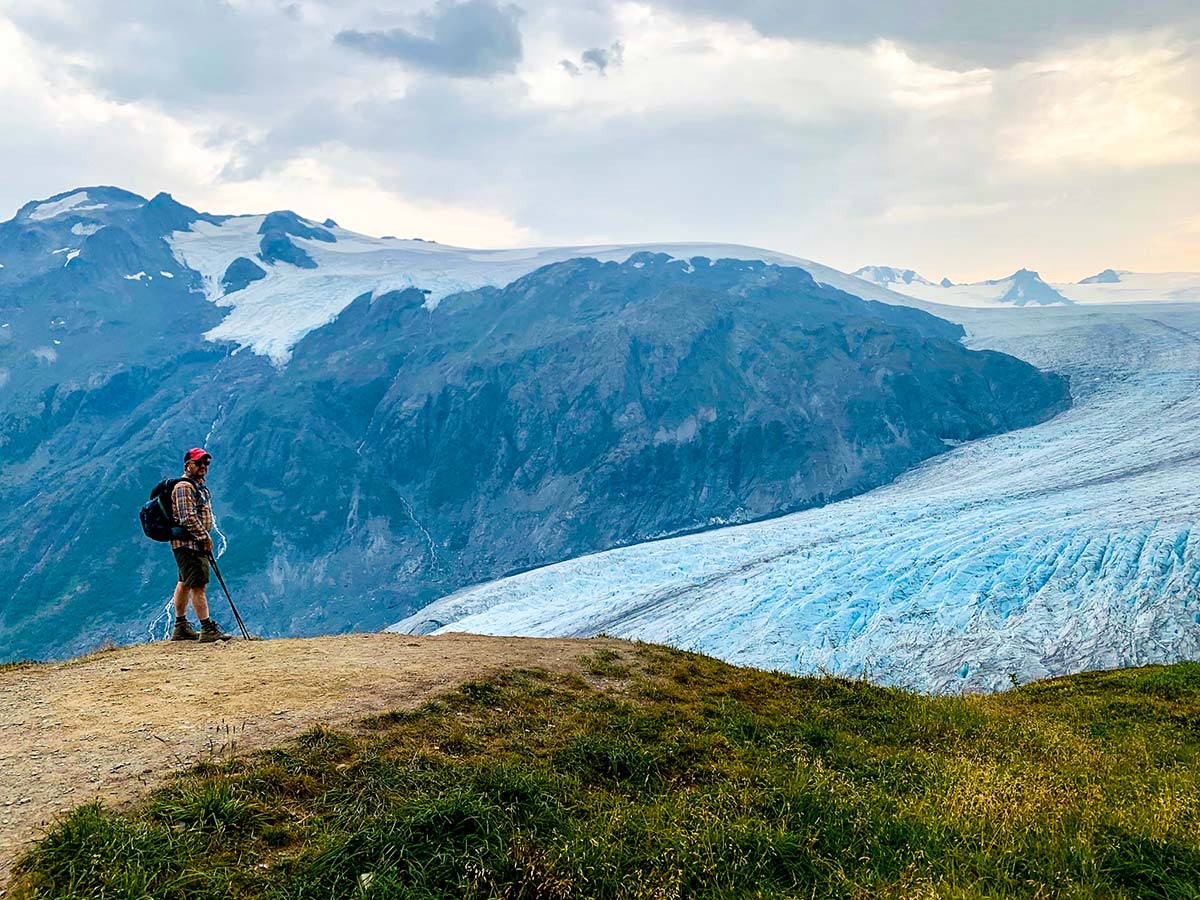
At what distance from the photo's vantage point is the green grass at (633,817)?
14.6ft

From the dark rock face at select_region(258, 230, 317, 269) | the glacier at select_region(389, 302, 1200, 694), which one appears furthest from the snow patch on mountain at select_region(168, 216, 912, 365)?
the glacier at select_region(389, 302, 1200, 694)

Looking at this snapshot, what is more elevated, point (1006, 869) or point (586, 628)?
point (1006, 869)

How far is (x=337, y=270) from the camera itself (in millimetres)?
142000

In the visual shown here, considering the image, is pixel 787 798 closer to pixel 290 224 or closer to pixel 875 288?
pixel 875 288

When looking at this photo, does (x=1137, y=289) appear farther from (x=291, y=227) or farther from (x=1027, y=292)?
(x=291, y=227)

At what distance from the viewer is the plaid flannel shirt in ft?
37.0

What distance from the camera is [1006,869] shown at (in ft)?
14.8

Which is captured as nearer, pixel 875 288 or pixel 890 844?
pixel 890 844

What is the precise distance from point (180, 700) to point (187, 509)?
14.6 feet

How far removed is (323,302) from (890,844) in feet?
466

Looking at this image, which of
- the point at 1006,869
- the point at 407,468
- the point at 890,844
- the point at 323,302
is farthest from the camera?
the point at 323,302

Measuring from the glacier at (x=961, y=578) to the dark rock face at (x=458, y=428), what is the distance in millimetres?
34268

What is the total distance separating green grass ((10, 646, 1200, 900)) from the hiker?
6.00m

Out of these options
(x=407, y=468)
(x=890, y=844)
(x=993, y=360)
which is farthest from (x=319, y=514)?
(x=890, y=844)
